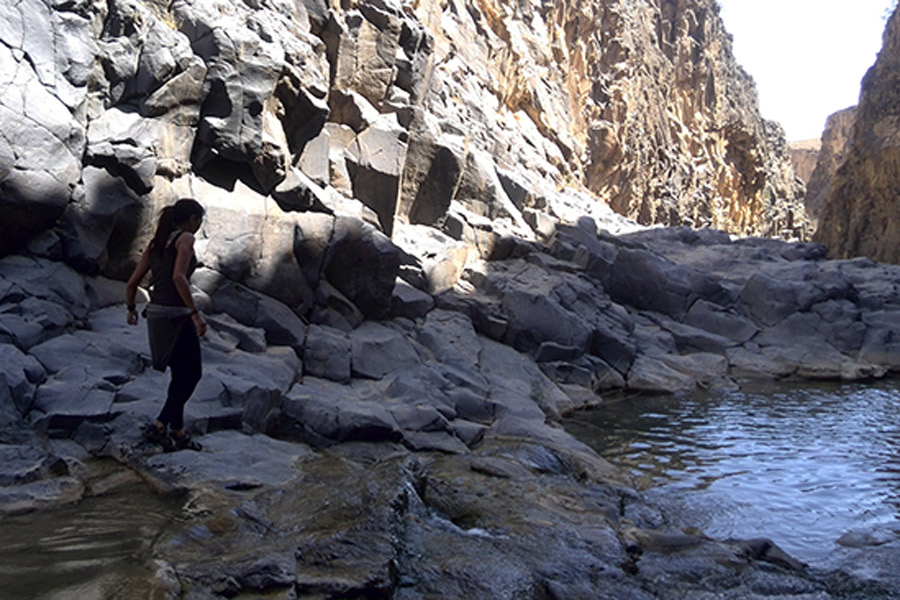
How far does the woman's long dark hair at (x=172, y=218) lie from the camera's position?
5.37 metres

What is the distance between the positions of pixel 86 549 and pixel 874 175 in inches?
1190

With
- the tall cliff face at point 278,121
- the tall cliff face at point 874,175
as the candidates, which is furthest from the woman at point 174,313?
the tall cliff face at point 874,175

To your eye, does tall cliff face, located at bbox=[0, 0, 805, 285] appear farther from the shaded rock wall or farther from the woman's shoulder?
the shaded rock wall

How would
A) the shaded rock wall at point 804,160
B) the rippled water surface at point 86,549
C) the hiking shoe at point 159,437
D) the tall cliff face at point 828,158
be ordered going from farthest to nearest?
the shaded rock wall at point 804,160 → the tall cliff face at point 828,158 → the hiking shoe at point 159,437 → the rippled water surface at point 86,549

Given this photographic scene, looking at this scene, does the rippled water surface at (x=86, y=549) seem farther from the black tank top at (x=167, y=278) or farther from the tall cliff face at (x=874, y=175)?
the tall cliff face at (x=874, y=175)

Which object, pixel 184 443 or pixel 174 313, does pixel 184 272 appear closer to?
pixel 174 313

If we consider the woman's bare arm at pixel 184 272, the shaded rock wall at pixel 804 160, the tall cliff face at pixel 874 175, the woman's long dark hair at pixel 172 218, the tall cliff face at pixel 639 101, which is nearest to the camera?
the woman's bare arm at pixel 184 272

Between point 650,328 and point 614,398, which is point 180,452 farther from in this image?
point 650,328

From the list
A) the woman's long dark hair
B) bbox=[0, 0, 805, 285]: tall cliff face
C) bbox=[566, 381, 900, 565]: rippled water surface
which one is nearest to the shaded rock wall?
bbox=[0, 0, 805, 285]: tall cliff face

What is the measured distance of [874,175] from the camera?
27.9m

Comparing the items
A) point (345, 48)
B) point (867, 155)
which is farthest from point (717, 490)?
point (867, 155)

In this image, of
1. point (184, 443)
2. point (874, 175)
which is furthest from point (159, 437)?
point (874, 175)

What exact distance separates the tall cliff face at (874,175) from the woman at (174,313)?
91.6 ft

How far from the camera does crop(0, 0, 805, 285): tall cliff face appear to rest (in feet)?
25.3
